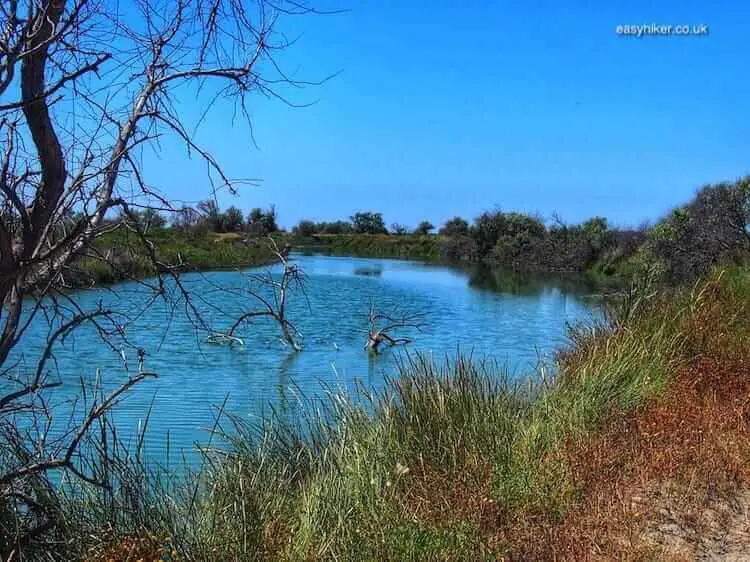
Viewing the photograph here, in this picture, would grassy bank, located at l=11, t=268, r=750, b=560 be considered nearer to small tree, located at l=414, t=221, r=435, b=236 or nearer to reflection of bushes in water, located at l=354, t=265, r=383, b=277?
reflection of bushes in water, located at l=354, t=265, r=383, b=277

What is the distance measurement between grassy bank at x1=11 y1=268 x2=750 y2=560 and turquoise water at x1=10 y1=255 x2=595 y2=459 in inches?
34.3

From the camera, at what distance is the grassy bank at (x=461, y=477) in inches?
148

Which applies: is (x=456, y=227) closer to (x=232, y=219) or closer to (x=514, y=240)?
(x=514, y=240)

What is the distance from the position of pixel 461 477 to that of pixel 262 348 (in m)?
12.9

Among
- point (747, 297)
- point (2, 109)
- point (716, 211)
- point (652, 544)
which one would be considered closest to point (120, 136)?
point (2, 109)

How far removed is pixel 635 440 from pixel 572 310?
23551 mm

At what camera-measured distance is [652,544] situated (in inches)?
148

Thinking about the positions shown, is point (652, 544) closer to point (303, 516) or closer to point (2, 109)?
A: point (303, 516)

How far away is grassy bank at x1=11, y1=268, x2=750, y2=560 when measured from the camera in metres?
3.76

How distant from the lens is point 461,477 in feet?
15.9

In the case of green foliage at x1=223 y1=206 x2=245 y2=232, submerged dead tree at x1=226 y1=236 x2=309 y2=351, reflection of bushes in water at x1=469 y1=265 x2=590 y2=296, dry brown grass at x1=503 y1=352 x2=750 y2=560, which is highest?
green foliage at x1=223 y1=206 x2=245 y2=232

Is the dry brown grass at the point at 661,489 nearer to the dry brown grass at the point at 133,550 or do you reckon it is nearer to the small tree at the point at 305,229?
the dry brown grass at the point at 133,550

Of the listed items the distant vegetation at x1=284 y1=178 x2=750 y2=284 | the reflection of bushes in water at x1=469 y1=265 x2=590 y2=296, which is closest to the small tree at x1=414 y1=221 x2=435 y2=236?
the distant vegetation at x1=284 y1=178 x2=750 y2=284

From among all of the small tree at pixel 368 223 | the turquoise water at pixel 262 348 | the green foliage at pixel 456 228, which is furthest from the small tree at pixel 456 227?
the turquoise water at pixel 262 348
